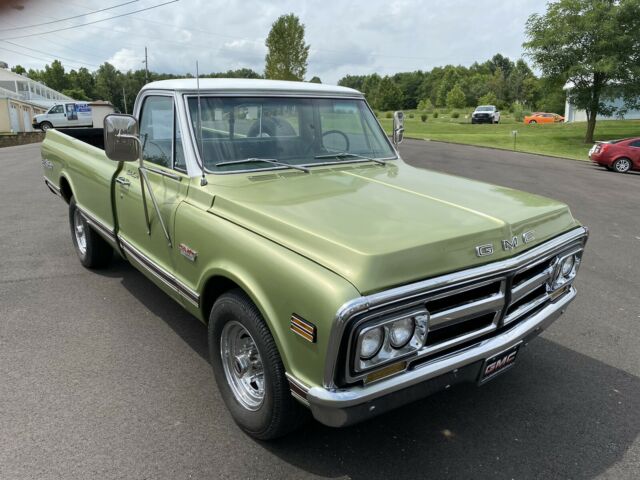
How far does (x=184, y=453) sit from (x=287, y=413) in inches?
26.0

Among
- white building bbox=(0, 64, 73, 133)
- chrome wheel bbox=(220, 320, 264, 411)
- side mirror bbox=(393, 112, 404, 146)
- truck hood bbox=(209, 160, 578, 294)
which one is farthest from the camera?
white building bbox=(0, 64, 73, 133)

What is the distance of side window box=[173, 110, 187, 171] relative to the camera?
345 centimetres

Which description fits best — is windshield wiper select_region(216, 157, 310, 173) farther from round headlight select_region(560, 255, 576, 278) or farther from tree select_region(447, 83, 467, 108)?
tree select_region(447, 83, 467, 108)

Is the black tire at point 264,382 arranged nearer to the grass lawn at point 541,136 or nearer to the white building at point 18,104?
the grass lawn at point 541,136

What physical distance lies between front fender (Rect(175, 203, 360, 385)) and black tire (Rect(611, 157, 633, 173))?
704 inches

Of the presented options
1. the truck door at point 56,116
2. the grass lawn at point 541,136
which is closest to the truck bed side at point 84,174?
the grass lawn at point 541,136

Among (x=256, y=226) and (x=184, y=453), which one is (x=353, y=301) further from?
(x=184, y=453)

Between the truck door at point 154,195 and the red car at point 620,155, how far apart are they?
17.3 m

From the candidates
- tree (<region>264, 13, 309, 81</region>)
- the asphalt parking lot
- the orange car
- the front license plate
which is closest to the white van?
tree (<region>264, 13, 309, 81</region>)

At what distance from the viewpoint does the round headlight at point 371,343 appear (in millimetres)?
2127

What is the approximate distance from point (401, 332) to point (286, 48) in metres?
39.5

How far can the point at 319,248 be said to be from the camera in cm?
234

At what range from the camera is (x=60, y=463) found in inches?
103

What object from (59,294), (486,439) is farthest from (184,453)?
(59,294)
